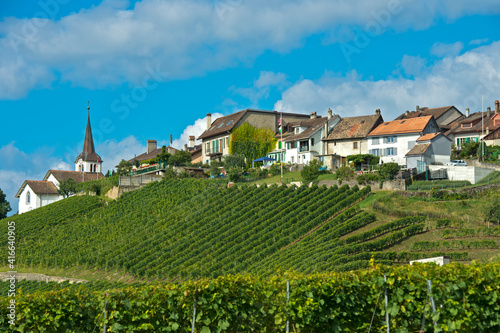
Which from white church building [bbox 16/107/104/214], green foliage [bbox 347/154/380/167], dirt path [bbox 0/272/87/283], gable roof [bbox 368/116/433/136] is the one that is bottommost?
dirt path [bbox 0/272/87/283]

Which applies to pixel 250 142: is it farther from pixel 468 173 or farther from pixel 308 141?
pixel 468 173

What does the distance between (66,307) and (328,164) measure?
4846 centimetres

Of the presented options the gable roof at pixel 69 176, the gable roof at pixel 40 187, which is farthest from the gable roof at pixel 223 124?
the gable roof at pixel 40 187

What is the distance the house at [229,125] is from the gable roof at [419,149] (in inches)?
847

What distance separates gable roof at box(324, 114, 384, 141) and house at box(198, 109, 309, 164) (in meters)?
8.84

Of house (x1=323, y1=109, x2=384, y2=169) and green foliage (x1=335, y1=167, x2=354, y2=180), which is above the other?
house (x1=323, y1=109, x2=384, y2=169)

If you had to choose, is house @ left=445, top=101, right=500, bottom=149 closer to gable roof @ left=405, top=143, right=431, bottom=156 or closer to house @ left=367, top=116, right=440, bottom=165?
house @ left=367, top=116, right=440, bottom=165

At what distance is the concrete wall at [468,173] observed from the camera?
137 ft

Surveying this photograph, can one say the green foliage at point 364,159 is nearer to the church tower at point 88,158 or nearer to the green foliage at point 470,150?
the green foliage at point 470,150

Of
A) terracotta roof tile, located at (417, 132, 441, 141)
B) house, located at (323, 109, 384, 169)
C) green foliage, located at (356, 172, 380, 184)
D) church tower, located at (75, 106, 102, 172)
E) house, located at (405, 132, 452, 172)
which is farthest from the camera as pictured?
church tower, located at (75, 106, 102, 172)

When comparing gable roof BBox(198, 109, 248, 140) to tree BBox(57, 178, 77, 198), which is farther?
gable roof BBox(198, 109, 248, 140)

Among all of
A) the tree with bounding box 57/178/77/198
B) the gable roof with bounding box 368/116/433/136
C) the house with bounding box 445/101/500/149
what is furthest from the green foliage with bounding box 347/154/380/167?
the tree with bounding box 57/178/77/198

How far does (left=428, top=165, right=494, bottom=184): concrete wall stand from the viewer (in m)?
41.6

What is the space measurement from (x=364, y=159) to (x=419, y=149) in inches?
238
